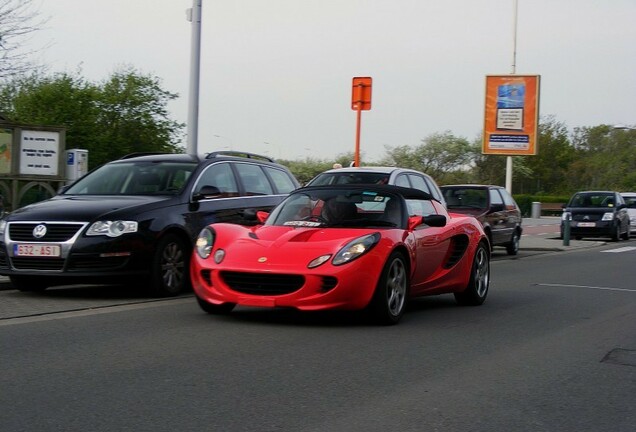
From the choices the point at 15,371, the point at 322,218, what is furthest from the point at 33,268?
the point at 15,371

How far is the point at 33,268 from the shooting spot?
988 centimetres

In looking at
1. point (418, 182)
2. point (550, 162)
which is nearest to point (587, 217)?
point (418, 182)

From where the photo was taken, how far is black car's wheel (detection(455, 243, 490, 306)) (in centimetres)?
1023

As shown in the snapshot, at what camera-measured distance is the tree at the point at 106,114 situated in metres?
30.3

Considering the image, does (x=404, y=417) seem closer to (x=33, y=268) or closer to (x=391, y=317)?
(x=391, y=317)

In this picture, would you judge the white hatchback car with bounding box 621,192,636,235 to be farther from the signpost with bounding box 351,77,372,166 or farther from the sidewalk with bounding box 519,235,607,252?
the signpost with bounding box 351,77,372,166

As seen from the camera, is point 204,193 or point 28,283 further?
point 204,193

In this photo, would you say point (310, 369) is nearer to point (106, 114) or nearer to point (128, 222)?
point (128, 222)

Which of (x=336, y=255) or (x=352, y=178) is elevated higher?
(x=352, y=178)

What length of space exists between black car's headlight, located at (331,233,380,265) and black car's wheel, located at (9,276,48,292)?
4072 millimetres

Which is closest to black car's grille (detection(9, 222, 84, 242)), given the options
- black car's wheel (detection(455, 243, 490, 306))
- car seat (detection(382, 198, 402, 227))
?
car seat (detection(382, 198, 402, 227))

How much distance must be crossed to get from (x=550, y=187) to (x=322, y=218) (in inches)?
2916

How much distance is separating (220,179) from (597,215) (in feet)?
66.4

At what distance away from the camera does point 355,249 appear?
803 centimetres
